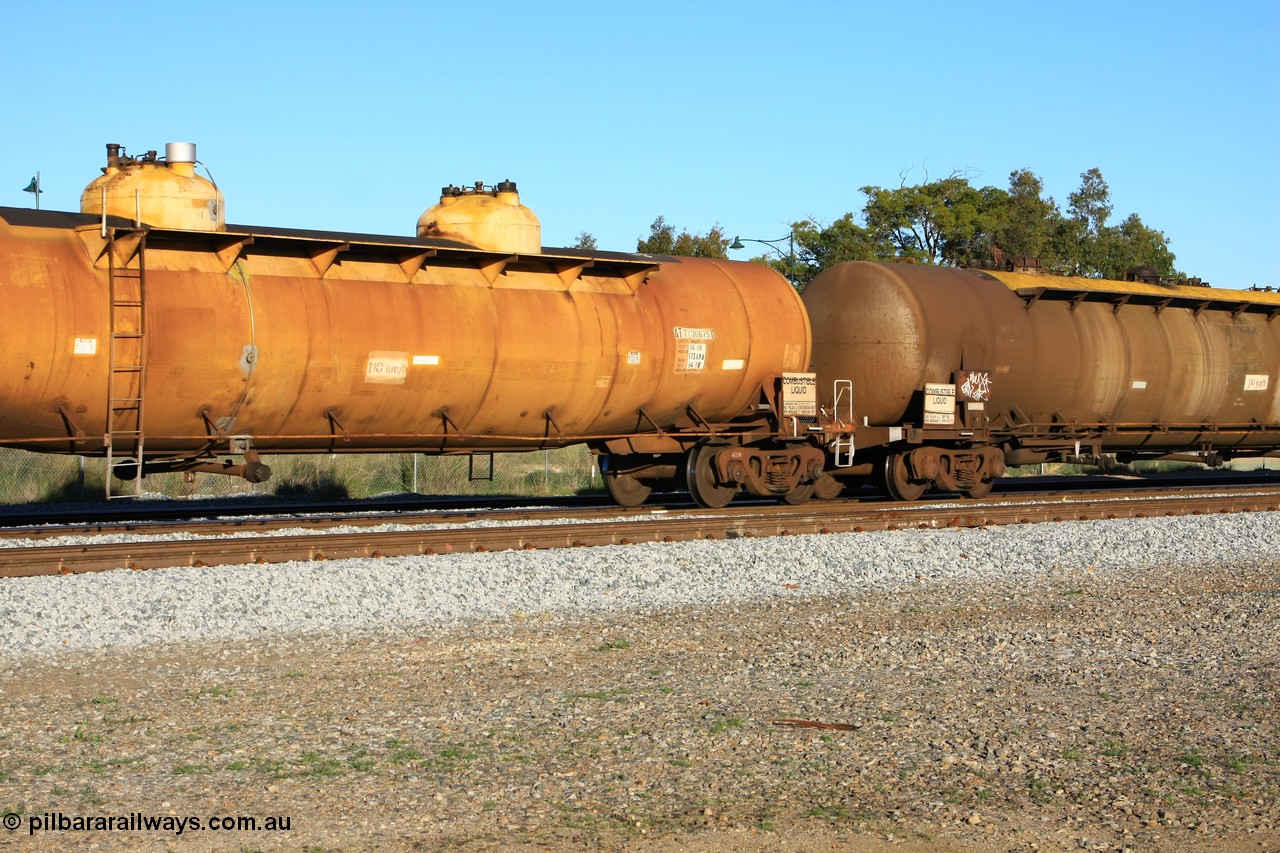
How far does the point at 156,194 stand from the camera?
13.5m

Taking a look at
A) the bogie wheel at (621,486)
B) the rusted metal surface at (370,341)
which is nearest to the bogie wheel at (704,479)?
the rusted metal surface at (370,341)

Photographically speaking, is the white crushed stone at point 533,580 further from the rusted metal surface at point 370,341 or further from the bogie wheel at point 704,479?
the bogie wheel at point 704,479

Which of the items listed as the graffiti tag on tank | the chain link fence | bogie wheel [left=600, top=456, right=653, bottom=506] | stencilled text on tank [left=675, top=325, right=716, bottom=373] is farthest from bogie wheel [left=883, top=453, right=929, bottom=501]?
the chain link fence

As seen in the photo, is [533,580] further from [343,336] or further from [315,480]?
[315,480]

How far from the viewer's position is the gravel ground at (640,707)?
5496 mm

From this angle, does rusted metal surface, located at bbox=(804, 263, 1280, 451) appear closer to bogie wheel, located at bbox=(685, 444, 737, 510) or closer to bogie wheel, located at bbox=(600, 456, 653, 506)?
bogie wheel, located at bbox=(685, 444, 737, 510)

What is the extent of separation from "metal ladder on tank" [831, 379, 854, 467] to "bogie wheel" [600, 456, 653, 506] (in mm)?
2894

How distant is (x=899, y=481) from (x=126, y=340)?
37.3ft

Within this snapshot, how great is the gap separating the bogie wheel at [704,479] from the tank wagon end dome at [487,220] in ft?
12.4

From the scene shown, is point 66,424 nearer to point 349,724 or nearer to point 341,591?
point 341,591

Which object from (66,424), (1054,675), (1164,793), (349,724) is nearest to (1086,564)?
(1054,675)

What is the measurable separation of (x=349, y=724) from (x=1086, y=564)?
905cm

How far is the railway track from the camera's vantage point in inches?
477

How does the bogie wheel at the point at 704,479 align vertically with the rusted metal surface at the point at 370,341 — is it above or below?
below
